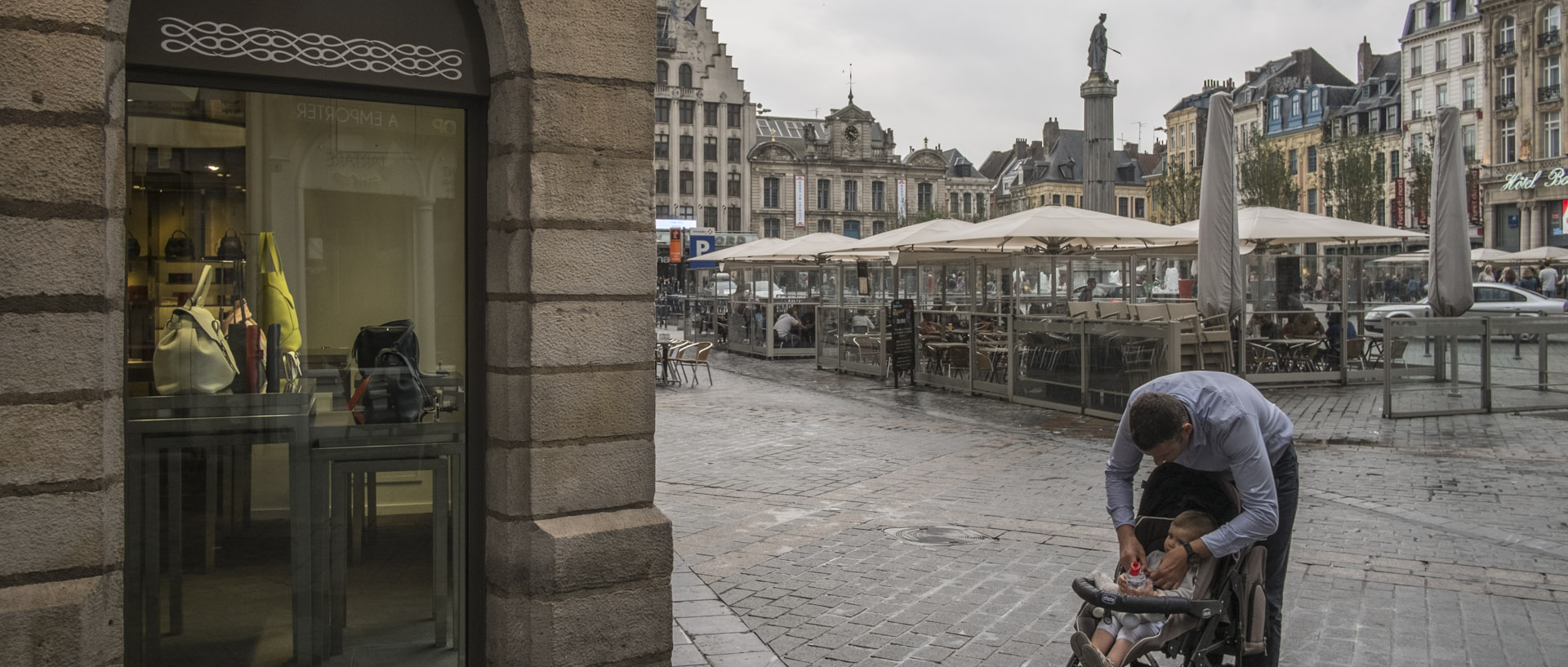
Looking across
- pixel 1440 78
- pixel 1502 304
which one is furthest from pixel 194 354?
pixel 1440 78

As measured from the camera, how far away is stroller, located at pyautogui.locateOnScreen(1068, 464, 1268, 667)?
3949 millimetres

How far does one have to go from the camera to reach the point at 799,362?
2548 centimetres

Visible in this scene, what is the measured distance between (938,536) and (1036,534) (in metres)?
0.63

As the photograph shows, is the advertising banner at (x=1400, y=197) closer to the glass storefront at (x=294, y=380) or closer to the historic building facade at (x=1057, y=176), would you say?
the historic building facade at (x=1057, y=176)

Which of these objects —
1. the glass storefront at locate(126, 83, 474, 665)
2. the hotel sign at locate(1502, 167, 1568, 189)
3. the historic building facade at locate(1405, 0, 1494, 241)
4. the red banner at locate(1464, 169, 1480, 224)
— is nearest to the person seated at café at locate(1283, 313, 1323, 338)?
the glass storefront at locate(126, 83, 474, 665)

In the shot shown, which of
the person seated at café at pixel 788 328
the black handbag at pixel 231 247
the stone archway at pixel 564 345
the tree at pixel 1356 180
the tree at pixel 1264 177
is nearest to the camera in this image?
the black handbag at pixel 231 247

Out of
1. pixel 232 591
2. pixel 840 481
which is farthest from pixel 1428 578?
pixel 232 591

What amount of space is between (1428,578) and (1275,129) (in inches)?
3401

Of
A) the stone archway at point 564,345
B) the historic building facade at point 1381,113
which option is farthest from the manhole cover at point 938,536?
the historic building facade at point 1381,113

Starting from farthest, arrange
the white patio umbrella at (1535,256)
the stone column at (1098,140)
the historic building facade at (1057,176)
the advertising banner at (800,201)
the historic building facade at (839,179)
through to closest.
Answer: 1. the historic building facade at (1057,176)
2. the historic building facade at (839,179)
3. the advertising banner at (800,201)
4. the white patio umbrella at (1535,256)
5. the stone column at (1098,140)

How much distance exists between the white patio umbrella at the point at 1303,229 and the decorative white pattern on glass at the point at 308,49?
1513cm

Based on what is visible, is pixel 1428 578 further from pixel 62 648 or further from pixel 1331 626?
pixel 62 648

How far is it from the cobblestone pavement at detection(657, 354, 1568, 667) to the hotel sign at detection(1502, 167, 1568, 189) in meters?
51.0

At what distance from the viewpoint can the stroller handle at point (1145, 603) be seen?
3809 mm
